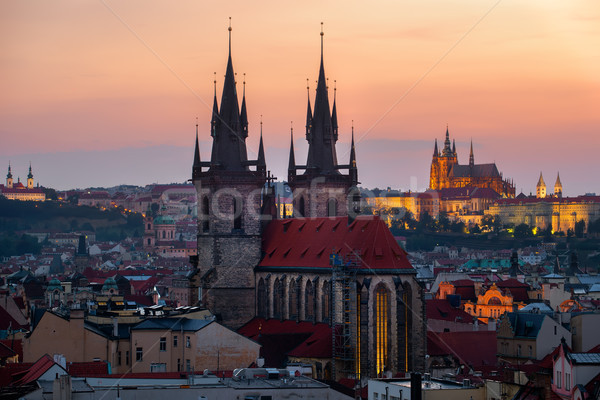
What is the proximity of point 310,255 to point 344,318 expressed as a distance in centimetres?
751

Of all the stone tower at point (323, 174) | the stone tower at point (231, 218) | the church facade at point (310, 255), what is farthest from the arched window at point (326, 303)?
the stone tower at point (323, 174)

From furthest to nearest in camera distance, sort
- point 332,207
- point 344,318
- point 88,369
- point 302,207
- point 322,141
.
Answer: point 302,207, point 322,141, point 332,207, point 344,318, point 88,369

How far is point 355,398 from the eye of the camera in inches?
1794

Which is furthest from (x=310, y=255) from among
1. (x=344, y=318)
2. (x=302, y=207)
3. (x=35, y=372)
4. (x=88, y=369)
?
(x=35, y=372)

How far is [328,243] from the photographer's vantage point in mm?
75000

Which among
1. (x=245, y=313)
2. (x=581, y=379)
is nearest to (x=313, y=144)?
(x=245, y=313)

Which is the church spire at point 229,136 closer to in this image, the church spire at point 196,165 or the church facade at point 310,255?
the church facade at point 310,255

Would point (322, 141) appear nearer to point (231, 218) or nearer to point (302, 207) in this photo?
point (302, 207)

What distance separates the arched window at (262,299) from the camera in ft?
262

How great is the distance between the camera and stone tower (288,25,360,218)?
275 ft

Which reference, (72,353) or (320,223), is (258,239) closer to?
A: (320,223)

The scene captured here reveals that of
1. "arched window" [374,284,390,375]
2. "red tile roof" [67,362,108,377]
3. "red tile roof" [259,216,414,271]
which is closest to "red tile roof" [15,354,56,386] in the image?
"red tile roof" [67,362,108,377]

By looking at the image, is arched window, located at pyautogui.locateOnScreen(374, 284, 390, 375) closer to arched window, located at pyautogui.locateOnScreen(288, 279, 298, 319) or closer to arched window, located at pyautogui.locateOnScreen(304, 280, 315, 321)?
arched window, located at pyautogui.locateOnScreen(304, 280, 315, 321)

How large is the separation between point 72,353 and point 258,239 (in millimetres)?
22418
